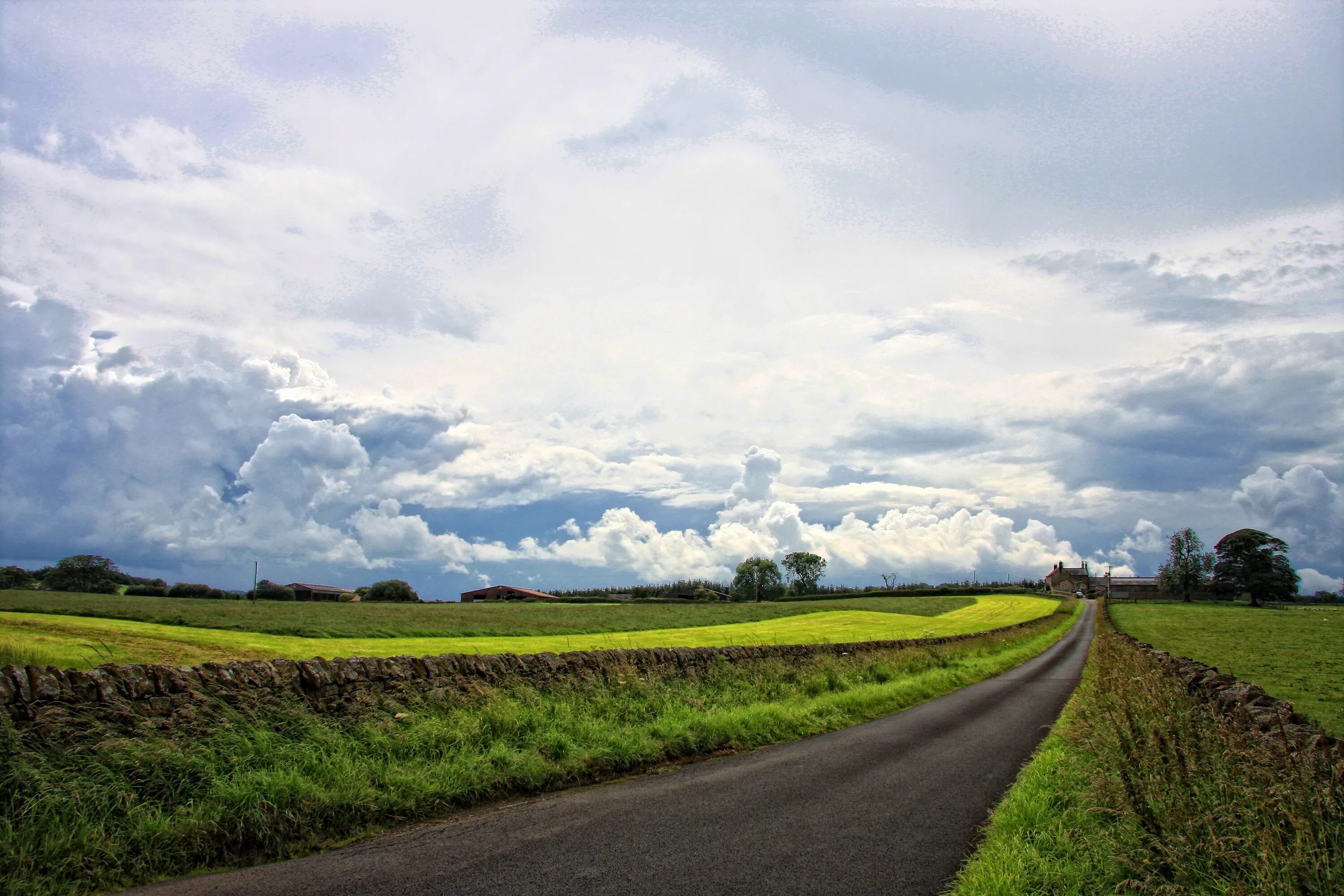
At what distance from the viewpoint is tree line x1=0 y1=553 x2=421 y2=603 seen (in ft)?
333

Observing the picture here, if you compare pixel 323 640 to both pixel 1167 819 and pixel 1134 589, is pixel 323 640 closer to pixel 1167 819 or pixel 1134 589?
pixel 1167 819

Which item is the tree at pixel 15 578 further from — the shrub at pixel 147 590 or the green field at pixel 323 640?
the green field at pixel 323 640

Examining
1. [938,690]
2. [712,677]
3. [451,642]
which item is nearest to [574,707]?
[712,677]

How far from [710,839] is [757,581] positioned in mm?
172018

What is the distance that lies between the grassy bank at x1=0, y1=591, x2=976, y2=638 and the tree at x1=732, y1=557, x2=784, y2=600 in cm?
8023

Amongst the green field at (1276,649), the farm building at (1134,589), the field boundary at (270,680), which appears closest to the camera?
the field boundary at (270,680)

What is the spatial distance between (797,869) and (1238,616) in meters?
83.7

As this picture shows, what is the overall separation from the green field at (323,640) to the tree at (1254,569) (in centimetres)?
7671

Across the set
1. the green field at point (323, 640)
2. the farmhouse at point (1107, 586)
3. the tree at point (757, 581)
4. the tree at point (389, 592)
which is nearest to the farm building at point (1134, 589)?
the farmhouse at point (1107, 586)

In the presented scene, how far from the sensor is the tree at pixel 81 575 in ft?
371

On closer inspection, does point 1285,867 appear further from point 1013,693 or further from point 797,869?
point 1013,693

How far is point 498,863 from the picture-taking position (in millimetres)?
6762

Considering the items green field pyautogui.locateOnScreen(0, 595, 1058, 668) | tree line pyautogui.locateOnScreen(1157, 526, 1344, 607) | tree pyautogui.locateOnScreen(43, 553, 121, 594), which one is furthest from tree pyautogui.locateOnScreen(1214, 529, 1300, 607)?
tree pyautogui.locateOnScreen(43, 553, 121, 594)

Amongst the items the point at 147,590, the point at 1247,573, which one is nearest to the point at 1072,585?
the point at 1247,573
